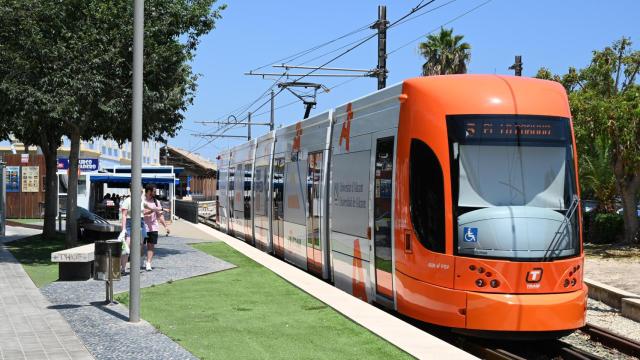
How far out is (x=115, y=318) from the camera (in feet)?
30.4

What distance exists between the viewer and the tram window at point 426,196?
8695 millimetres

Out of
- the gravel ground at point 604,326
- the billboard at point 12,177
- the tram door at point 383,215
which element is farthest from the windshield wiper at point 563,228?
the billboard at point 12,177

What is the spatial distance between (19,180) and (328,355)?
31288mm

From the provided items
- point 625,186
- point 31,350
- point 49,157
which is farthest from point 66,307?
point 625,186

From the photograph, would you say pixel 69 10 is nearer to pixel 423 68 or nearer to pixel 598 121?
pixel 598 121

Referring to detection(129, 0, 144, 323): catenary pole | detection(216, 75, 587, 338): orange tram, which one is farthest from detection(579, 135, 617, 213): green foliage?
detection(129, 0, 144, 323): catenary pole

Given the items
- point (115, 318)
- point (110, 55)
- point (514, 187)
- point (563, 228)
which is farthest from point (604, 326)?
point (110, 55)

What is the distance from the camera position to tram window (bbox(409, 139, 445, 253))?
8695 millimetres

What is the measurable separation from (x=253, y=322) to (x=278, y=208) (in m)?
8.65

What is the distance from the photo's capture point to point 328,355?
731 centimetres

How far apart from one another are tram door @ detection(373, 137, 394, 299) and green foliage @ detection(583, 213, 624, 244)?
643 inches

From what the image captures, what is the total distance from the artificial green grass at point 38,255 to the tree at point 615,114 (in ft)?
48.2

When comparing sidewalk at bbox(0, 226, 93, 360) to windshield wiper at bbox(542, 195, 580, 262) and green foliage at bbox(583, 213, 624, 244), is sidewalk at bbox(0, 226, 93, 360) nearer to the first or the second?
windshield wiper at bbox(542, 195, 580, 262)

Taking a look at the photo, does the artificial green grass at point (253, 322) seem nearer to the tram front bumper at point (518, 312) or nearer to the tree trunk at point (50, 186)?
the tram front bumper at point (518, 312)
